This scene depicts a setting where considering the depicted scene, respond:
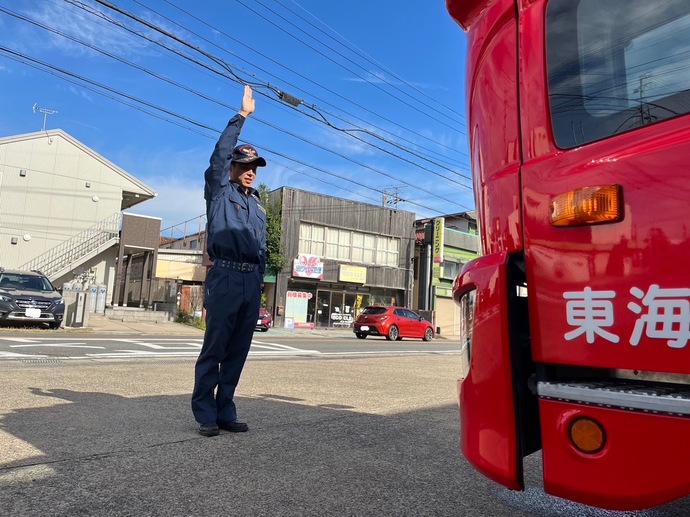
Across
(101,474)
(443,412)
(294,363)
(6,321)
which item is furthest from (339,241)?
(101,474)

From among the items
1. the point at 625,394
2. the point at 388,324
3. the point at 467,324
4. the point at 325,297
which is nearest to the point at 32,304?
the point at 388,324

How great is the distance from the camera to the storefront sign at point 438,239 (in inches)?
1298

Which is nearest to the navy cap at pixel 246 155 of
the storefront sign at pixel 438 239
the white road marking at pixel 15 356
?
the white road marking at pixel 15 356

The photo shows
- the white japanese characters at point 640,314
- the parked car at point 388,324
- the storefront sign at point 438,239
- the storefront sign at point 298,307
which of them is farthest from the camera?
the storefront sign at point 438,239

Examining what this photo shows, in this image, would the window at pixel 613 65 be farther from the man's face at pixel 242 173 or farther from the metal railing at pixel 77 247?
the metal railing at pixel 77 247

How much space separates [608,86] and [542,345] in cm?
82

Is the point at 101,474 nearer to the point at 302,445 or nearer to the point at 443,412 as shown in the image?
the point at 302,445

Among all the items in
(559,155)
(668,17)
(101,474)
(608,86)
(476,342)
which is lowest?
(101,474)

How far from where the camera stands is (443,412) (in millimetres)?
4789

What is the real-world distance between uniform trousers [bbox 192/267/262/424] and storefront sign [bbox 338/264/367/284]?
25.8 meters

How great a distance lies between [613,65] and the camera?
1656 millimetres

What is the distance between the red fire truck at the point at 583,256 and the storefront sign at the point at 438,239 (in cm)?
3146

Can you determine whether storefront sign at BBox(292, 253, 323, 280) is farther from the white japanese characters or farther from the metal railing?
the white japanese characters

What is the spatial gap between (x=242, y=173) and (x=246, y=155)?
13 cm
